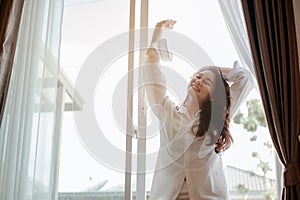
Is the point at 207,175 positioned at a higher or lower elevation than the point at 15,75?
lower

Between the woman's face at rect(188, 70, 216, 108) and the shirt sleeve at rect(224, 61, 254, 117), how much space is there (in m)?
0.10

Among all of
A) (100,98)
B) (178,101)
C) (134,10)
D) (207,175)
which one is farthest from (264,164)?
(134,10)

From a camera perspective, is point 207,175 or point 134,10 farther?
point 134,10

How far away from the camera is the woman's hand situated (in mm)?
2160

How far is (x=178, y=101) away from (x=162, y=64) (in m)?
0.22

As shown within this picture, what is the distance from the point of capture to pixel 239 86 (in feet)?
6.48

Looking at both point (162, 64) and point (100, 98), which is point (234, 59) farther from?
point (100, 98)

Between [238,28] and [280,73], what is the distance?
337 mm

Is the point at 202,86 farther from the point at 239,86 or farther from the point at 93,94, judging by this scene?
the point at 93,94

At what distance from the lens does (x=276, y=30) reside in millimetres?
1893

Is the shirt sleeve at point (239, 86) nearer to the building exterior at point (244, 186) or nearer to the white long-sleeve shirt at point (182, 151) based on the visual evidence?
the white long-sleeve shirt at point (182, 151)

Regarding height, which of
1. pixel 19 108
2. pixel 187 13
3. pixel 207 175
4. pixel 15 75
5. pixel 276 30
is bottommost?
pixel 207 175

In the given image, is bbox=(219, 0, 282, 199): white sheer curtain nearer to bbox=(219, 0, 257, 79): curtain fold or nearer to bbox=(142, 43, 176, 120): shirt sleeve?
bbox=(219, 0, 257, 79): curtain fold

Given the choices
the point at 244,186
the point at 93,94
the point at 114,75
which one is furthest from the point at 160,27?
the point at 244,186
